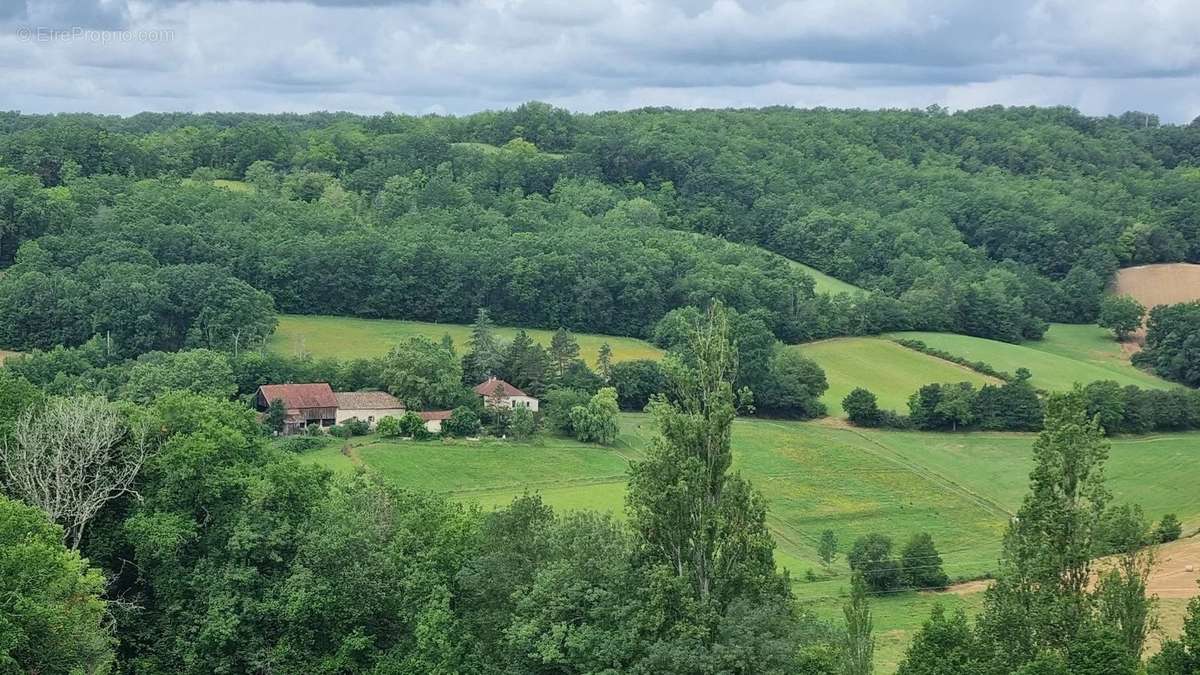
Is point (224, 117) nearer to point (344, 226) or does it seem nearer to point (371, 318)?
point (344, 226)

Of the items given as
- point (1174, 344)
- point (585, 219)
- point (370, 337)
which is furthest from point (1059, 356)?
point (370, 337)

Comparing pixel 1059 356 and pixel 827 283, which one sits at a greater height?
pixel 827 283

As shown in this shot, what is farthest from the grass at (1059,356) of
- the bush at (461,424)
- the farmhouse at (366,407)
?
the farmhouse at (366,407)

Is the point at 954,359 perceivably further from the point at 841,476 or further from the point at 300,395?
the point at 300,395

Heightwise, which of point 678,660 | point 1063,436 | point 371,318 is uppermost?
point 1063,436

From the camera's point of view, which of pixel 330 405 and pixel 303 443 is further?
pixel 330 405

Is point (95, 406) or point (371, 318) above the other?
point (95, 406)

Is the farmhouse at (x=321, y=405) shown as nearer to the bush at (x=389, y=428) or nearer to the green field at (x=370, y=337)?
the bush at (x=389, y=428)

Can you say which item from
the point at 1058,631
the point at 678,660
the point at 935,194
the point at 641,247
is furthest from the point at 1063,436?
the point at 935,194
